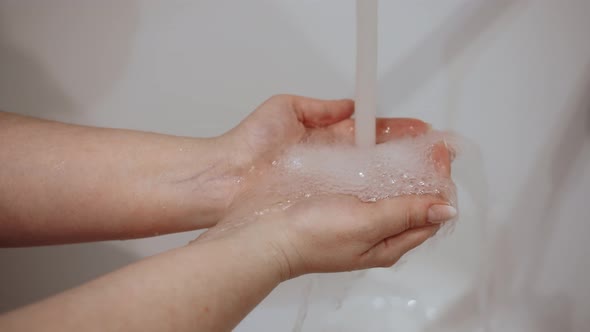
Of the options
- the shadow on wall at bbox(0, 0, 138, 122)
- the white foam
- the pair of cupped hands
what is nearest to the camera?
the pair of cupped hands

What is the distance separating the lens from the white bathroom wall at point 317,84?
87 cm

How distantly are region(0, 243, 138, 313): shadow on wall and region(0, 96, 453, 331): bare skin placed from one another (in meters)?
0.31

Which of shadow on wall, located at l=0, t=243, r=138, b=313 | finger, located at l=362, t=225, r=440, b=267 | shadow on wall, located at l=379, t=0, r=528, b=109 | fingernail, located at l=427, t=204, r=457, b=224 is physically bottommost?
shadow on wall, located at l=0, t=243, r=138, b=313

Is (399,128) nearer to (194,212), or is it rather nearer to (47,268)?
(194,212)

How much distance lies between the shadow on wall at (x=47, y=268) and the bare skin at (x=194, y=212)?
12.0 inches

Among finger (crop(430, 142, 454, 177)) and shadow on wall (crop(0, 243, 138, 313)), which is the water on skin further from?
shadow on wall (crop(0, 243, 138, 313))

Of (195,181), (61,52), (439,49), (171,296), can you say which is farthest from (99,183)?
(439,49)

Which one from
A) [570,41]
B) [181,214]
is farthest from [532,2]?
[181,214]

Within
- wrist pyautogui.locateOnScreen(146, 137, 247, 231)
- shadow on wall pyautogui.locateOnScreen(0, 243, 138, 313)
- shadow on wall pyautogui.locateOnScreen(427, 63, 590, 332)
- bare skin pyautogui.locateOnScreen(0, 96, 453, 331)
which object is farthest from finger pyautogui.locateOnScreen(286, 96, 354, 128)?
shadow on wall pyautogui.locateOnScreen(0, 243, 138, 313)

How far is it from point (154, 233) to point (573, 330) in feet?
2.17

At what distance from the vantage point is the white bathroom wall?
873 millimetres

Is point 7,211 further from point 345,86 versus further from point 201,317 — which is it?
point 345,86

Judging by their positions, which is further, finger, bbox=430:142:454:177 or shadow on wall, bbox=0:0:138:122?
shadow on wall, bbox=0:0:138:122

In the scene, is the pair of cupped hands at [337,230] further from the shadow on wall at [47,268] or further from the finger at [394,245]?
the shadow on wall at [47,268]
